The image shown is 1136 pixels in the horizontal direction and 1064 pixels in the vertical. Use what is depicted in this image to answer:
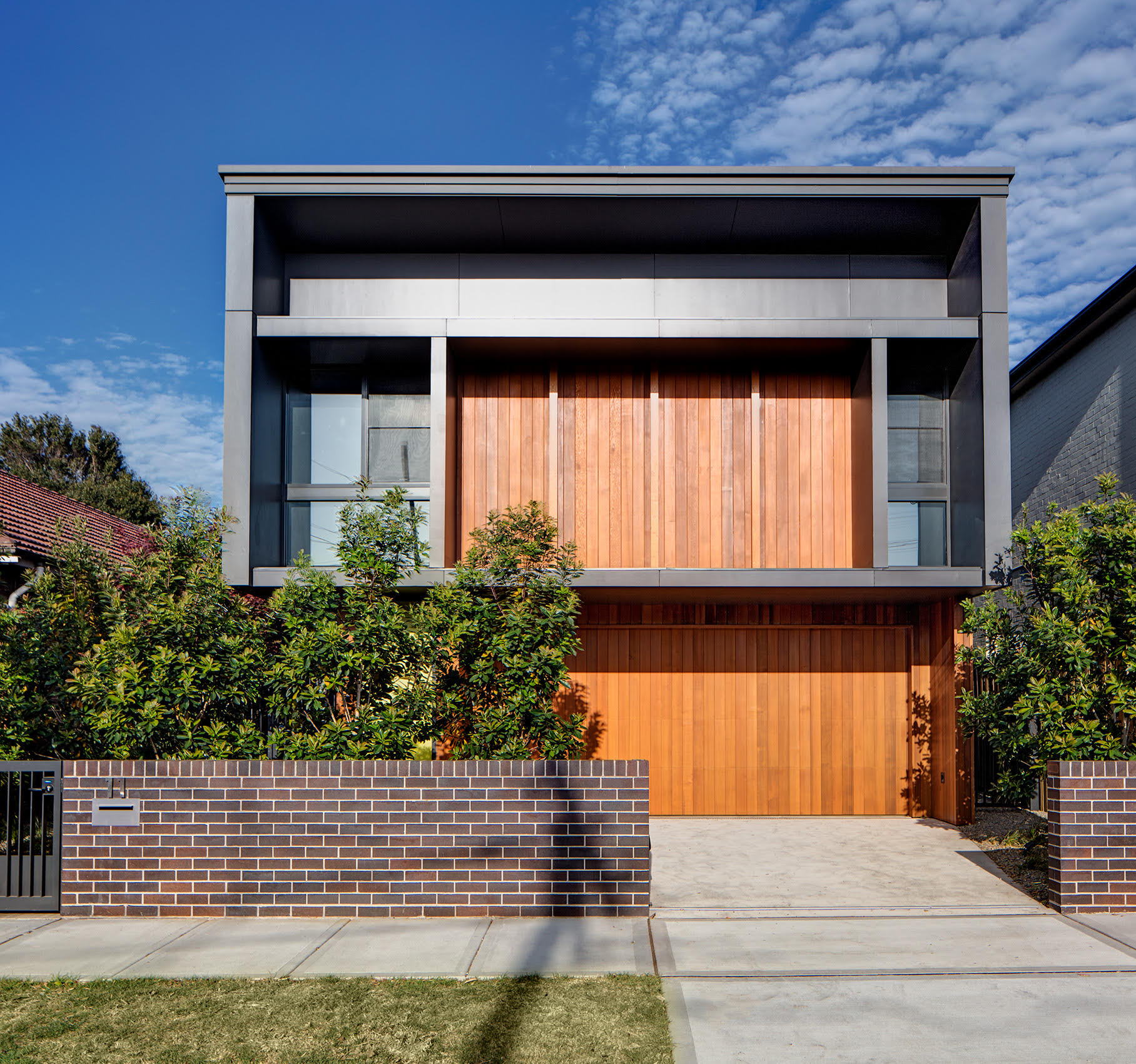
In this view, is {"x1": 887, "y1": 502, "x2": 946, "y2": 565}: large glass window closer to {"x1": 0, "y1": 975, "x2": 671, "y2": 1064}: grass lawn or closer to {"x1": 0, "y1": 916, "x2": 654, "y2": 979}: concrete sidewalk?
{"x1": 0, "y1": 916, "x2": 654, "y2": 979}: concrete sidewalk

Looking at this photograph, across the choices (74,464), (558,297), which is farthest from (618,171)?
(74,464)

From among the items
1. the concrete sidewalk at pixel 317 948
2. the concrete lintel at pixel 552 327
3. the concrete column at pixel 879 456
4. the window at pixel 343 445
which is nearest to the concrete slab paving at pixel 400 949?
the concrete sidewalk at pixel 317 948

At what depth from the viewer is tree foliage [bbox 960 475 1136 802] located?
8289mm

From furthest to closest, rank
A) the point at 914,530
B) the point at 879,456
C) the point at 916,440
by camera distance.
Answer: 1. the point at 916,440
2. the point at 914,530
3. the point at 879,456

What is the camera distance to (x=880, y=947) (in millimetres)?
6855

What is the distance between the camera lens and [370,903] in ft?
25.1

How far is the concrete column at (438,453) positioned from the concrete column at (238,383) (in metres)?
2.34

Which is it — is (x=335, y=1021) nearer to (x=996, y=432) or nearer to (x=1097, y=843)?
(x=1097, y=843)

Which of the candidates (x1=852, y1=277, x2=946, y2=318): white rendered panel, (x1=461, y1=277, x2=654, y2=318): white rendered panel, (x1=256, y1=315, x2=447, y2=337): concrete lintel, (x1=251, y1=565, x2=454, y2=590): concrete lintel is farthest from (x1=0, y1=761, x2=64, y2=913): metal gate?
(x1=852, y1=277, x2=946, y2=318): white rendered panel

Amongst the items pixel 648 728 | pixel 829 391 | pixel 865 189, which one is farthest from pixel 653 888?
pixel 865 189

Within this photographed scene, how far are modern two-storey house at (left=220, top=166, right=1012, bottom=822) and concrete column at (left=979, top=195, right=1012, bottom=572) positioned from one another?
0.37 metres

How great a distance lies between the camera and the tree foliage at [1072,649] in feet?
27.2

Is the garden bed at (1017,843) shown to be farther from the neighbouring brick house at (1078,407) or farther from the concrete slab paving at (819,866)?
the neighbouring brick house at (1078,407)

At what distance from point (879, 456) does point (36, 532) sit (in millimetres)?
12836
